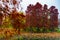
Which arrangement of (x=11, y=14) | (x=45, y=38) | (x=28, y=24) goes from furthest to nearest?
1. (x=45, y=38)
2. (x=28, y=24)
3. (x=11, y=14)

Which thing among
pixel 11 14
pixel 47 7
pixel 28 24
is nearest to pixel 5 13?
pixel 11 14

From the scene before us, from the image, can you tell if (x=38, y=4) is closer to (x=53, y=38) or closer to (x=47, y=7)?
(x=47, y=7)

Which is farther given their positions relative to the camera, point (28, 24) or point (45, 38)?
point (45, 38)

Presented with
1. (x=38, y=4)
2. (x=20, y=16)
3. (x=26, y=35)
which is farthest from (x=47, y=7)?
(x=20, y=16)

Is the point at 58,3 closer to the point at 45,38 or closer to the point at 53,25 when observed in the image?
the point at 53,25

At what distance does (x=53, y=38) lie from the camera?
3.52 m

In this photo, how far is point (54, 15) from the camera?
338 cm

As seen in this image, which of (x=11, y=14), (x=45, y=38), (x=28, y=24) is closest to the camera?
(x=11, y=14)

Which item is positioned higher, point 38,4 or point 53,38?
point 38,4

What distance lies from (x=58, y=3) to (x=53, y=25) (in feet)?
1.33

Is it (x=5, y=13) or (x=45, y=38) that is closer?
(x=5, y=13)

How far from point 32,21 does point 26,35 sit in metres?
0.28

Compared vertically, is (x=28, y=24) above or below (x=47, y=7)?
below

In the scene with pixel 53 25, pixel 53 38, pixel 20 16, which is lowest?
pixel 53 38
